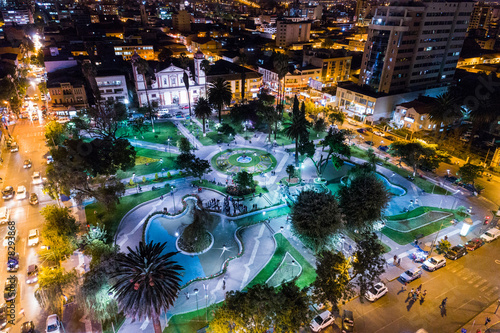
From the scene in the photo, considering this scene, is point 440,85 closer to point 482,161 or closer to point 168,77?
point 482,161

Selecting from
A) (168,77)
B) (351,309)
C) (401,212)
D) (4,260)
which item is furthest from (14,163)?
(401,212)

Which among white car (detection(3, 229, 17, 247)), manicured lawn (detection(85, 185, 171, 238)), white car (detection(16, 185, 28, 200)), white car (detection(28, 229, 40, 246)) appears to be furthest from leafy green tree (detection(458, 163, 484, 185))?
white car (detection(16, 185, 28, 200))

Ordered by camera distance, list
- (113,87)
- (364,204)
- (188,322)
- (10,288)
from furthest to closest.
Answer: (113,87) < (364,204) < (10,288) < (188,322)

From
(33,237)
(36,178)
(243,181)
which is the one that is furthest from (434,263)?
(36,178)

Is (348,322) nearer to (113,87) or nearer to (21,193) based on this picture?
(21,193)

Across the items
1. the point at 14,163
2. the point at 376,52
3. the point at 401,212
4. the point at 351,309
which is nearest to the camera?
the point at 351,309

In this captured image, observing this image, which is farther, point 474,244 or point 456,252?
point 474,244
